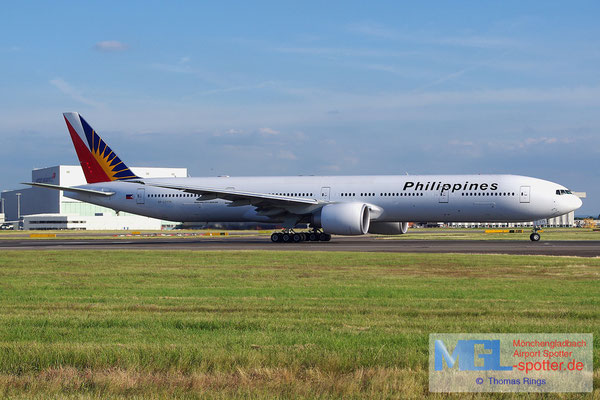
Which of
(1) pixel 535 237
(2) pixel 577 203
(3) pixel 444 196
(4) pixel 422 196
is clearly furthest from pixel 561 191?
(4) pixel 422 196

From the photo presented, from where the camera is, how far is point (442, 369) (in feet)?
22.5

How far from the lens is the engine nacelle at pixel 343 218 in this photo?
127 ft

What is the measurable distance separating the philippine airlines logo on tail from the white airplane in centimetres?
41

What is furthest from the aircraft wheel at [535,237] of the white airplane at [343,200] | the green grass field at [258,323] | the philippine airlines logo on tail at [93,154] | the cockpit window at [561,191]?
the philippine airlines logo on tail at [93,154]

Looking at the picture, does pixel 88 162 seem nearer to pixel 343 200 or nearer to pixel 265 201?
pixel 265 201

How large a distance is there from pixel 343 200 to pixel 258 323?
32.6m

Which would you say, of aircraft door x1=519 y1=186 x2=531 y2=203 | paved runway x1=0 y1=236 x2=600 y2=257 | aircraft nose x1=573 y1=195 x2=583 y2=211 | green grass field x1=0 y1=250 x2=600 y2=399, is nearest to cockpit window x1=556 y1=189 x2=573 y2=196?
aircraft nose x1=573 y1=195 x2=583 y2=211

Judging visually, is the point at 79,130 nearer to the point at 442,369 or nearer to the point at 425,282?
the point at 425,282

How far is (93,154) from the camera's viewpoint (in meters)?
48.1

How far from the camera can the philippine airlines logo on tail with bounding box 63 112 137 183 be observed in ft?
157

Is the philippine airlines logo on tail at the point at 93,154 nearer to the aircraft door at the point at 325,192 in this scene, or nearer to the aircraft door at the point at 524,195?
the aircraft door at the point at 325,192

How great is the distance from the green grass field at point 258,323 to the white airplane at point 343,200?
792 inches

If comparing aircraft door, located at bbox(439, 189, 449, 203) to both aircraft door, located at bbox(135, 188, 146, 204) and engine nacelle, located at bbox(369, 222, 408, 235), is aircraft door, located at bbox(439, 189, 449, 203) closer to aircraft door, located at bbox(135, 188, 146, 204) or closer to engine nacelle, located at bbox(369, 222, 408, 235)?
engine nacelle, located at bbox(369, 222, 408, 235)

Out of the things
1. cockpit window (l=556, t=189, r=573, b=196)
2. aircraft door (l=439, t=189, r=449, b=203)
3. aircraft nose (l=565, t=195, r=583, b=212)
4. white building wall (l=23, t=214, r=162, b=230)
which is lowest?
white building wall (l=23, t=214, r=162, b=230)
